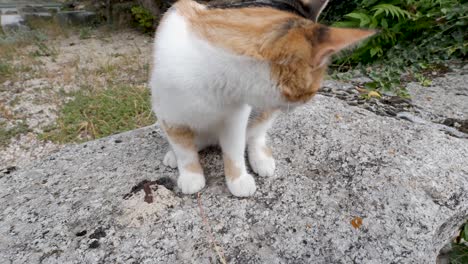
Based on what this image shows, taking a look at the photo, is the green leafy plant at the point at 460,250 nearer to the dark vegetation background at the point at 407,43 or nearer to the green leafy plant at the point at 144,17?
the dark vegetation background at the point at 407,43

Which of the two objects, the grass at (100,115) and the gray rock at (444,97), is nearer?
the gray rock at (444,97)

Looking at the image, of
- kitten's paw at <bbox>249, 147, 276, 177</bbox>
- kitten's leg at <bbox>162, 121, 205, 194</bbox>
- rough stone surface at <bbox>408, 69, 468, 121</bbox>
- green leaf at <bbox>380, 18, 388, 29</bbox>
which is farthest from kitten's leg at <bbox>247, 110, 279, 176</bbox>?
green leaf at <bbox>380, 18, 388, 29</bbox>

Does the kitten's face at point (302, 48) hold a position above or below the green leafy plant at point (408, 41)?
above

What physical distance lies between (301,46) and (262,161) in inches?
24.6

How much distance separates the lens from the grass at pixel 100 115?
9.01ft

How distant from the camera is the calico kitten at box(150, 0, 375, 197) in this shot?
0.91 meters

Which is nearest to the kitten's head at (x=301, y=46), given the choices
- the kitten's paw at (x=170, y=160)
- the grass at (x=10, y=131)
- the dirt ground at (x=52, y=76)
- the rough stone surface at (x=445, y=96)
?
the kitten's paw at (x=170, y=160)

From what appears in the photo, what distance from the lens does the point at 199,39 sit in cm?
102

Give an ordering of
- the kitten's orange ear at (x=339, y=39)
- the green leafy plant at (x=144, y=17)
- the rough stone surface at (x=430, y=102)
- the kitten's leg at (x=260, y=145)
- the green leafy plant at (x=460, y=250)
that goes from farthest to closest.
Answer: the green leafy plant at (x=144, y=17) → the rough stone surface at (x=430, y=102) → the green leafy plant at (x=460, y=250) → the kitten's leg at (x=260, y=145) → the kitten's orange ear at (x=339, y=39)

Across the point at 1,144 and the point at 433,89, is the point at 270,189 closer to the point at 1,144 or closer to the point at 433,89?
the point at 433,89

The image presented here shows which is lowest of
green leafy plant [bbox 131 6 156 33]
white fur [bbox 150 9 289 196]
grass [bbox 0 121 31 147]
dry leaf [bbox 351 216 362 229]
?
green leafy plant [bbox 131 6 156 33]

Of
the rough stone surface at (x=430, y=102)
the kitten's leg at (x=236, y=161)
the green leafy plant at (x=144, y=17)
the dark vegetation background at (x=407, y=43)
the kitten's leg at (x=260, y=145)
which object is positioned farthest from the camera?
the green leafy plant at (x=144, y=17)

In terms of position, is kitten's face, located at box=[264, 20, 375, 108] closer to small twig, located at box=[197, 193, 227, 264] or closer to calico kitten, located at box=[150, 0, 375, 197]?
calico kitten, located at box=[150, 0, 375, 197]

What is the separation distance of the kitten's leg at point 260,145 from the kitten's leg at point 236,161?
0.09 m
